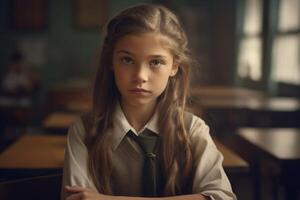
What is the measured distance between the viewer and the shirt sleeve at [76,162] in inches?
45.8

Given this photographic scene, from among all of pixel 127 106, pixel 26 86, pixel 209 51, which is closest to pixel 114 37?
pixel 127 106

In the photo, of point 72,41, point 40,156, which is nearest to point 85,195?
point 40,156

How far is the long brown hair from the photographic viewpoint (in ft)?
3.94

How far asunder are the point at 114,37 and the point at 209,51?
21.7ft

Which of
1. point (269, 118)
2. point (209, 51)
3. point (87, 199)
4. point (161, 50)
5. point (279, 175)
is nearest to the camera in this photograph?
point (87, 199)

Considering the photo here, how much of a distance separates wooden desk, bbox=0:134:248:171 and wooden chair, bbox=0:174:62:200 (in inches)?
20.2

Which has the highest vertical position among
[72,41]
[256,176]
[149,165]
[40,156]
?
[72,41]

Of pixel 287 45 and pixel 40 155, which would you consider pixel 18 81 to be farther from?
pixel 40 155

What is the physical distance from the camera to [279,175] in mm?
1787

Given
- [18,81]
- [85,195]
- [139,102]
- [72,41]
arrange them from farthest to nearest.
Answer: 1. [72,41]
2. [18,81]
3. [139,102]
4. [85,195]

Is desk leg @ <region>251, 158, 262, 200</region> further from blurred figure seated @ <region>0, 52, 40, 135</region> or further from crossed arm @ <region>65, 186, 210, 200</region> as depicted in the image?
blurred figure seated @ <region>0, 52, 40, 135</region>

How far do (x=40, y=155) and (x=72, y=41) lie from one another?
6047 millimetres

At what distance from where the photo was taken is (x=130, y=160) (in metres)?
1.24

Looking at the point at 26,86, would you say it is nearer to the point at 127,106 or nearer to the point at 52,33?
the point at 52,33
